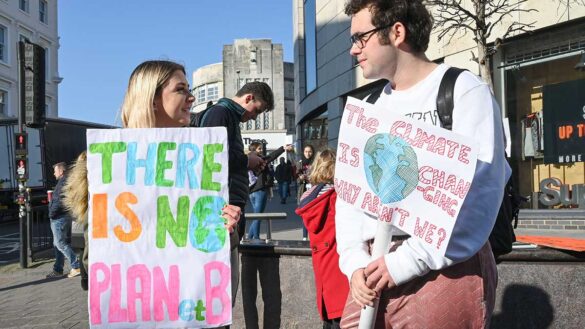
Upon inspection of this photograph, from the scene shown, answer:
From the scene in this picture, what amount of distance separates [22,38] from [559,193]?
32.9 m

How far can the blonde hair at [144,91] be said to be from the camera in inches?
104

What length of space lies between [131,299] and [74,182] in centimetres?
64

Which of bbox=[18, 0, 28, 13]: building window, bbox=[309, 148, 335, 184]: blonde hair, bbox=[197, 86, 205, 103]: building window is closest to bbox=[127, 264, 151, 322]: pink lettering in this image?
bbox=[309, 148, 335, 184]: blonde hair

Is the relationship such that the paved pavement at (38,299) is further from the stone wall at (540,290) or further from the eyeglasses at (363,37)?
the eyeglasses at (363,37)

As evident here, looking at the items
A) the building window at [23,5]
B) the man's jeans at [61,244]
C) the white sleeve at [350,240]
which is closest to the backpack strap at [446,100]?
the white sleeve at [350,240]

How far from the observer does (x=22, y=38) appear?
114ft

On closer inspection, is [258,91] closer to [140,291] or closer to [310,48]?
[140,291]

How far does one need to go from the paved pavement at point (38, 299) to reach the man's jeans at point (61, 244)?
0.32 metres

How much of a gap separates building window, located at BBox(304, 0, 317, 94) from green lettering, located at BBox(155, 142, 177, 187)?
Answer: 882 inches

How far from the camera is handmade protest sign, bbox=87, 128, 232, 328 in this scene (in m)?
2.43

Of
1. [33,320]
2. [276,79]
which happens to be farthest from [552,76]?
[276,79]

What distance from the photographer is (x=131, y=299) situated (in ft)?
7.92

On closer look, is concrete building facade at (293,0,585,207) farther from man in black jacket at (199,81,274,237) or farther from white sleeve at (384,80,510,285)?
white sleeve at (384,80,510,285)

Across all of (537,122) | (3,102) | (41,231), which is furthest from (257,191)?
(3,102)
